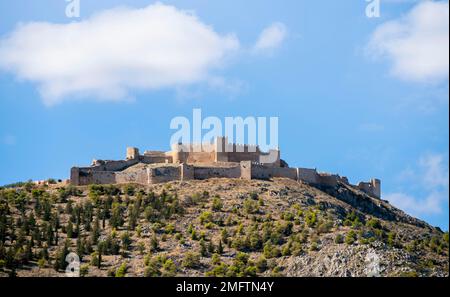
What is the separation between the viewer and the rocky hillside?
82250mm

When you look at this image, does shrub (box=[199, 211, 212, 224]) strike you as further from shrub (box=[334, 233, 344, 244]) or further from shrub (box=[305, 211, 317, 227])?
shrub (box=[334, 233, 344, 244])

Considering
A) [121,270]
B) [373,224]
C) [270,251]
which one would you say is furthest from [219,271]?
[373,224]

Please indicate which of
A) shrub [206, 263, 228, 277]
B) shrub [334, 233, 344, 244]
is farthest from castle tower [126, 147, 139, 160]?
shrub [334, 233, 344, 244]

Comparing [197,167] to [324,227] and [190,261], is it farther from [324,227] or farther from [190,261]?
[190,261]

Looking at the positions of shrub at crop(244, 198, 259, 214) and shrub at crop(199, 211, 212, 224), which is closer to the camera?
shrub at crop(199, 211, 212, 224)

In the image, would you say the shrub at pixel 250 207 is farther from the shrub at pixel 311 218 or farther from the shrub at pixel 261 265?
the shrub at pixel 261 265

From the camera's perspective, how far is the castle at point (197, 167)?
98.9 metres

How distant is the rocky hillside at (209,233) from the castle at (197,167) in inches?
52.5

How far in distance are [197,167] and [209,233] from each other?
456 inches

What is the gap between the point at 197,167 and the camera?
99.4 metres

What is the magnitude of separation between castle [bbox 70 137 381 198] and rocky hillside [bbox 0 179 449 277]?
4.37ft

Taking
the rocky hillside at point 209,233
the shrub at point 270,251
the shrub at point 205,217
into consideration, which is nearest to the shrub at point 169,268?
the rocky hillside at point 209,233
